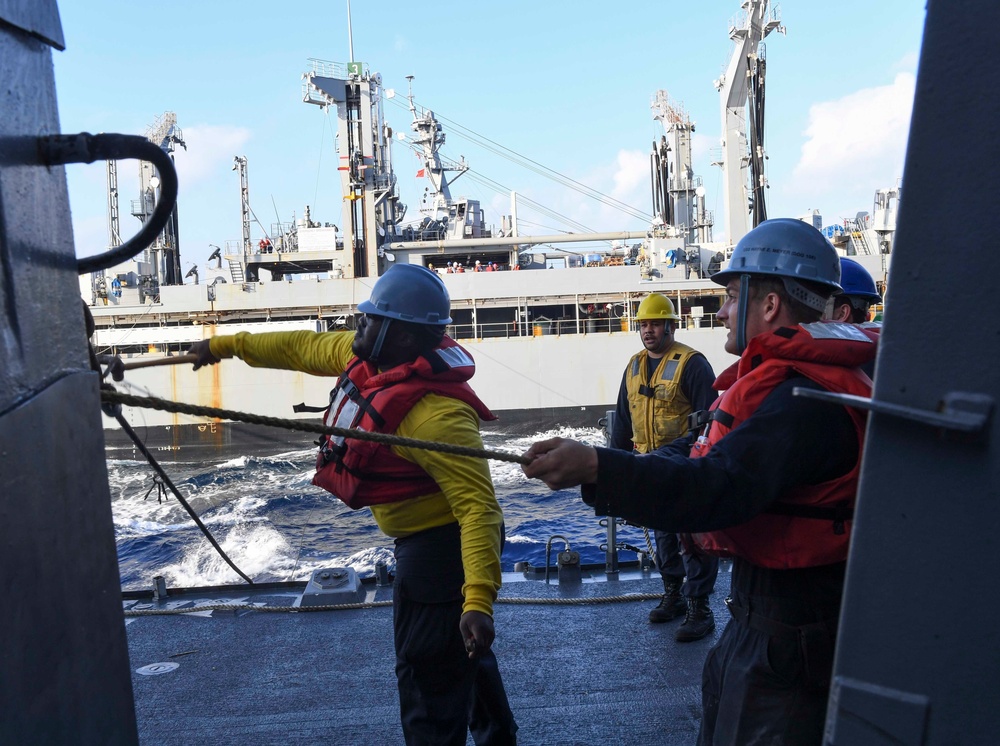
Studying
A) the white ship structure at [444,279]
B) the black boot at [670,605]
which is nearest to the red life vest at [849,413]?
the black boot at [670,605]

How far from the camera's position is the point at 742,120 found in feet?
81.4

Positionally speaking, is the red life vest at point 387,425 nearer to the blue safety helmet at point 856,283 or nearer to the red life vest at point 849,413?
the red life vest at point 849,413

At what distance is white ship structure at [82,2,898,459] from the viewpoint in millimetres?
21188

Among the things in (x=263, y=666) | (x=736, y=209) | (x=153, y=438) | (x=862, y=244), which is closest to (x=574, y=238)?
(x=736, y=209)

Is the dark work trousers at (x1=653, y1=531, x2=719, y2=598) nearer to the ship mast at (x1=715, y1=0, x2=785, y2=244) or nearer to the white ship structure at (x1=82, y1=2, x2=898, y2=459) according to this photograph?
the white ship structure at (x1=82, y1=2, x2=898, y2=459)

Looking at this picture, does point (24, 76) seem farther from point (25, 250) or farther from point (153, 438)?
point (153, 438)

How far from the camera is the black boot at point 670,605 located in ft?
13.4

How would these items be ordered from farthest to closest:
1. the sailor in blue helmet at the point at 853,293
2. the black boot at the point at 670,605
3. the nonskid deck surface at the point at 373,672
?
1. the black boot at the point at 670,605
2. the sailor in blue helmet at the point at 853,293
3. the nonskid deck surface at the point at 373,672

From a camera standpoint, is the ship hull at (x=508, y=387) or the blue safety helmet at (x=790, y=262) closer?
the blue safety helmet at (x=790, y=262)

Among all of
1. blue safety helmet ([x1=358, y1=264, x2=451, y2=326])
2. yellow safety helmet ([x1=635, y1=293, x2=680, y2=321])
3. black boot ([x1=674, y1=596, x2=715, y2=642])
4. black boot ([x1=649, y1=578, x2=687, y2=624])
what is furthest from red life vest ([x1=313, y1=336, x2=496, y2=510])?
yellow safety helmet ([x1=635, y1=293, x2=680, y2=321])

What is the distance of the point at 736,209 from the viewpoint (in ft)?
82.1

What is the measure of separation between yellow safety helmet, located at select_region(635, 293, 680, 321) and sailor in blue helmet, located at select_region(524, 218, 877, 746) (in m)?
2.66

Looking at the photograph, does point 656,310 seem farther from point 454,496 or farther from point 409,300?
point 454,496

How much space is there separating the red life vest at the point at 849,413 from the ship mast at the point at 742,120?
2290 centimetres
